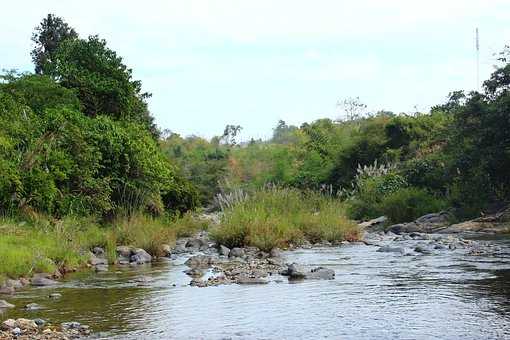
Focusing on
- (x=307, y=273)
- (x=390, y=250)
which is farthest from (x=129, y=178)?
(x=307, y=273)

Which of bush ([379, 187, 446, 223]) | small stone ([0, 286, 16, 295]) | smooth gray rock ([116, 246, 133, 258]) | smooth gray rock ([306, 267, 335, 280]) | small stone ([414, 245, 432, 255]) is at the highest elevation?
bush ([379, 187, 446, 223])

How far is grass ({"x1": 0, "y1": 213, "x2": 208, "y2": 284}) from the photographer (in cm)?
1352

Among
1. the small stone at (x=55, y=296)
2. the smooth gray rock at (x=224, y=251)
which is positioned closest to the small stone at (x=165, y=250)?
the smooth gray rock at (x=224, y=251)

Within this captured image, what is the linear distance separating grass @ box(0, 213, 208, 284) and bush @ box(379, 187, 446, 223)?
14062 millimetres

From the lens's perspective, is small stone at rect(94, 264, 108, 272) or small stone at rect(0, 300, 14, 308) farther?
small stone at rect(94, 264, 108, 272)

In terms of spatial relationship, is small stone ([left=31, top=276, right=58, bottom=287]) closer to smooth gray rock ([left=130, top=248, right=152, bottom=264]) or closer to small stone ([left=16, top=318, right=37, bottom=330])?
smooth gray rock ([left=130, top=248, right=152, bottom=264])

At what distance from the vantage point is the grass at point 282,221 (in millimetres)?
19094

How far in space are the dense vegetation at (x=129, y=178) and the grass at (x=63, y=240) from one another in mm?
38

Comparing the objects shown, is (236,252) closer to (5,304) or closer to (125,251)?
(125,251)

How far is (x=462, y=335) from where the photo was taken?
7.95 meters

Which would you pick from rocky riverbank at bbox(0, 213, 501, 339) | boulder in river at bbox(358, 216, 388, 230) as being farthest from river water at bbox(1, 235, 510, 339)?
boulder in river at bbox(358, 216, 388, 230)

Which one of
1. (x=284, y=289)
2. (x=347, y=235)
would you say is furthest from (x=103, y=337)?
(x=347, y=235)

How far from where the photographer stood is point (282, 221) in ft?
66.9

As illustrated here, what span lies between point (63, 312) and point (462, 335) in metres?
5.64
